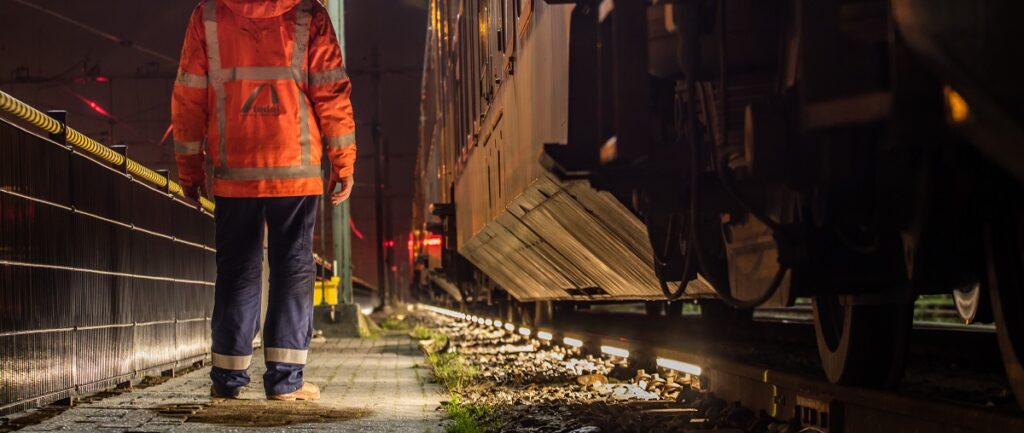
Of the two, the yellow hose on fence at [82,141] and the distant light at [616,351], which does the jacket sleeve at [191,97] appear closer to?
the yellow hose on fence at [82,141]

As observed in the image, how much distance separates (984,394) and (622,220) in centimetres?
180

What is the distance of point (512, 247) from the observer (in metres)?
9.95

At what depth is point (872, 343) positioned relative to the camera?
16.3 feet

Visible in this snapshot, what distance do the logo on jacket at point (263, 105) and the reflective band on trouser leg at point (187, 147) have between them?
0.99ft

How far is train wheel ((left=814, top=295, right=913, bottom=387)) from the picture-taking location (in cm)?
487

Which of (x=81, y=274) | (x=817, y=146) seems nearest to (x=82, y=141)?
(x=81, y=274)

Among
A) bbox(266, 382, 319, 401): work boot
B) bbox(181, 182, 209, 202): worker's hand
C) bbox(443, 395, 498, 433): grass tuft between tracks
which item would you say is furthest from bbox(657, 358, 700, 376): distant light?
bbox(181, 182, 209, 202): worker's hand

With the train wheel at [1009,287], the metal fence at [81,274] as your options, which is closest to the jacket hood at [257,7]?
the metal fence at [81,274]

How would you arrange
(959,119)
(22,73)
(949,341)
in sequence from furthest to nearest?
(22,73) < (949,341) < (959,119)

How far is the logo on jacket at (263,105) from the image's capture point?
6.11 metres

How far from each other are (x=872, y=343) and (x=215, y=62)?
3.33m

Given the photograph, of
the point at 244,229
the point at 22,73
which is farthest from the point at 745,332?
the point at 22,73

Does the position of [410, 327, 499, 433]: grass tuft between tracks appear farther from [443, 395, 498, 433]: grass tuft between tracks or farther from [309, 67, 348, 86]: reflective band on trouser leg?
[309, 67, 348, 86]: reflective band on trouser leg

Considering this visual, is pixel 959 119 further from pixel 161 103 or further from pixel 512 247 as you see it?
pixel 161 103
